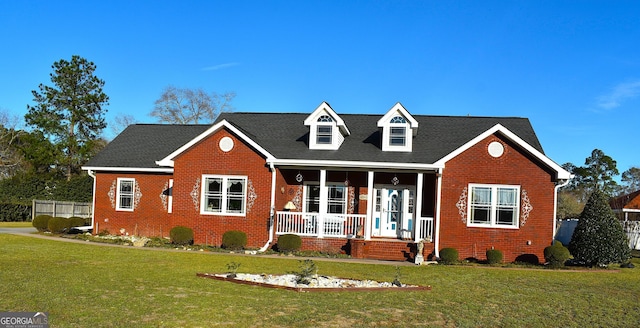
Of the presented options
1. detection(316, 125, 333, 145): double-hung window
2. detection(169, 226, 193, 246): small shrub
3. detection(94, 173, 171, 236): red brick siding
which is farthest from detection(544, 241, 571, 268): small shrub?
detection(94, 173, 171, 236): red brick siding

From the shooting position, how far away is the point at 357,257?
2058cm

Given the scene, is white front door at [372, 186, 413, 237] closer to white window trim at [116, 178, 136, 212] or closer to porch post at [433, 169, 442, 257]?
porch post at [433, 169, 442, 257]

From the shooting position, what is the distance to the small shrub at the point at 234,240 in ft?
69.1

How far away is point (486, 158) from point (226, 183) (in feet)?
32.1

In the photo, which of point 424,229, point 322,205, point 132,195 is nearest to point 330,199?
point 322,205

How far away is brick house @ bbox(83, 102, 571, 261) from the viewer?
20.8 meters

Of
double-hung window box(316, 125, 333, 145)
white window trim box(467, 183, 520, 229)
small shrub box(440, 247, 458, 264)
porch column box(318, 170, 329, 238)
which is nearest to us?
small shrub box(440, 247, 458, 264)

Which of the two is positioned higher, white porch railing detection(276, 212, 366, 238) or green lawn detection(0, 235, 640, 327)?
white porch railing detection(276, 212, 366, 238)

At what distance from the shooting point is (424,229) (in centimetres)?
2109

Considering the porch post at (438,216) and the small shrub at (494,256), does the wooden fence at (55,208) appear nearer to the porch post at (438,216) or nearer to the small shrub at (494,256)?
the porch post at (438,216)

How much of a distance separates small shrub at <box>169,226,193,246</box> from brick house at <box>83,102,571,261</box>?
70 centimetres

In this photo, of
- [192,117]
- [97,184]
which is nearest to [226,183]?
[97,184]

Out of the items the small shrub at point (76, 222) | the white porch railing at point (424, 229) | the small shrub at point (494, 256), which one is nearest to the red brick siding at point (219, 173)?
the white porch railing at point (424, 229)

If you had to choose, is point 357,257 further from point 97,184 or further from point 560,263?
point 97,184
